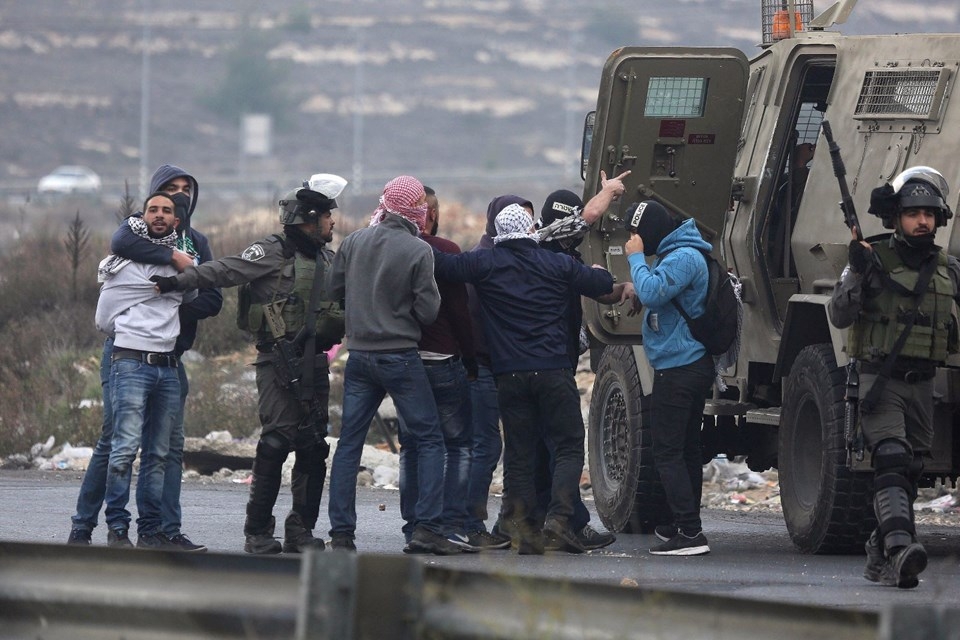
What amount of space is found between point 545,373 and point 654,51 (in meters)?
2.09

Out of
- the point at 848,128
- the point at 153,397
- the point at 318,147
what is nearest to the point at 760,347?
the point at 848,128

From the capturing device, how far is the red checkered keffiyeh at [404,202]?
9484mm

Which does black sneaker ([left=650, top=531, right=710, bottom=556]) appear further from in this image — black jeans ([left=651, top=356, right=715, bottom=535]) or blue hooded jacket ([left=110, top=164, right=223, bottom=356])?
blue hooded jacket ([left=110, top=164, right=223, bottom=356])

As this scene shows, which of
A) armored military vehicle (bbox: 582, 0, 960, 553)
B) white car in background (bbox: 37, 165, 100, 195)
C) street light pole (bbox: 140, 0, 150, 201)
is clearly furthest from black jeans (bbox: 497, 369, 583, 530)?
white car in background (bbox: 37, 165, 100, 195)

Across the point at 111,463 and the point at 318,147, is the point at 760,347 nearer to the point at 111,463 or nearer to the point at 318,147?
the point at 111,463

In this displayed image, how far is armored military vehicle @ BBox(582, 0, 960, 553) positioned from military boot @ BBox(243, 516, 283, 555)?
2.49 m

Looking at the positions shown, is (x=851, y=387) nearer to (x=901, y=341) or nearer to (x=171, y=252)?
(x=901, y=341)

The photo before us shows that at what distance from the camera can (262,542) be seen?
31.3 feet

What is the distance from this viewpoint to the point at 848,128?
10.1 meters

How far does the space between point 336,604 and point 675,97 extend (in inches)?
257

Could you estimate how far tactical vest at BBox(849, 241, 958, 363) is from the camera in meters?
8.12

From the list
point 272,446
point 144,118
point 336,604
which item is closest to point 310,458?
point 272,446

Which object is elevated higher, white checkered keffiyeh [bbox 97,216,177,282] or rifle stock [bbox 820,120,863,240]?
rifle stock [bbox 820,120,863,240]

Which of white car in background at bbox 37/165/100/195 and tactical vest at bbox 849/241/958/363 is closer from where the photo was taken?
tactical vest at bbox 849/241/958/363
